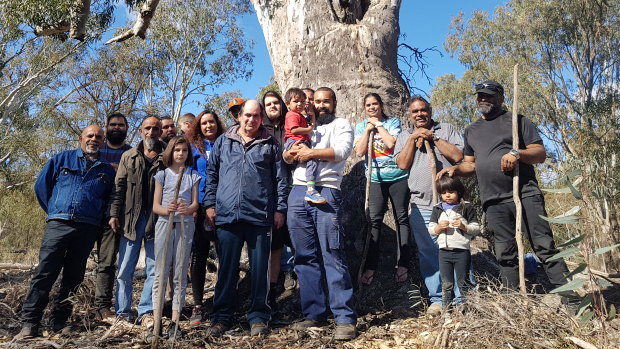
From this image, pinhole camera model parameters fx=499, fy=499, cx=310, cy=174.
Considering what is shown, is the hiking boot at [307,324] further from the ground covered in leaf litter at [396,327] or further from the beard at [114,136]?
the beard at [114,136]

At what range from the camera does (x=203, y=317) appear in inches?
155

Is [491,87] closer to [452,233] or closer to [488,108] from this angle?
[488,108]

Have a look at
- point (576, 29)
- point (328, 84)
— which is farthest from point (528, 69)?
point (328, 84)

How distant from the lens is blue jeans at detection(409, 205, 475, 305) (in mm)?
3693

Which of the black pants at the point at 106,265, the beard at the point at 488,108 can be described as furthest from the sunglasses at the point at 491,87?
the black pants at the point at 106,265

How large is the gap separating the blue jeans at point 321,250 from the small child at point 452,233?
71cm

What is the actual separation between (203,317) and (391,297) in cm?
152

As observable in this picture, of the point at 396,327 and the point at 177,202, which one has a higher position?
the point at 177,202

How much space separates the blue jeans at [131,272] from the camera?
12.0 feet

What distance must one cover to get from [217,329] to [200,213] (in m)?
0.98

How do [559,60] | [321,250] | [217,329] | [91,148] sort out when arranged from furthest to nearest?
[559,60], [91,148], [321,250], [217,329]

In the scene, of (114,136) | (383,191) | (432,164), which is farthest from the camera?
(114,136)

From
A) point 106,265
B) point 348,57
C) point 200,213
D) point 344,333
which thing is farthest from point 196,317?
point 348,57

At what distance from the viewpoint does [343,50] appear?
5.05 m
